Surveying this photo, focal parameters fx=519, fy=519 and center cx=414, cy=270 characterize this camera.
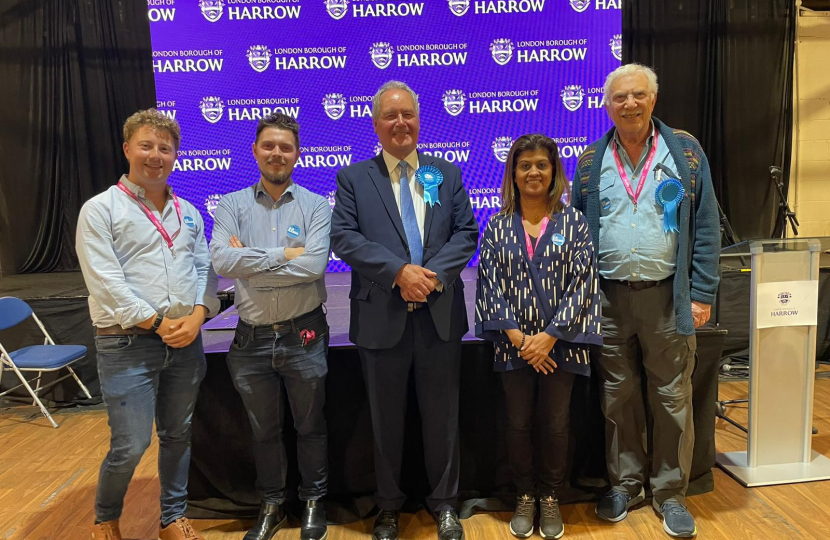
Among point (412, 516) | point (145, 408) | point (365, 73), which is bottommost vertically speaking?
point (412, 516)

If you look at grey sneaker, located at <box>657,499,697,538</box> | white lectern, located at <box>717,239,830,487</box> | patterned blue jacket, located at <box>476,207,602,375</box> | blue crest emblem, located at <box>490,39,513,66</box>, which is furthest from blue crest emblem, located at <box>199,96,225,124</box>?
grey sneaker, located at <box>657,499,697,538</box>

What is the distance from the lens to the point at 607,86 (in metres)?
2.14

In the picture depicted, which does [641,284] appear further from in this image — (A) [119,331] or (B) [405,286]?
(A) [119,331]

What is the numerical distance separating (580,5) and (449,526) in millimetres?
4679

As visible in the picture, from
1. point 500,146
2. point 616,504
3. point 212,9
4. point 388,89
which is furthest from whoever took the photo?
point 500,146

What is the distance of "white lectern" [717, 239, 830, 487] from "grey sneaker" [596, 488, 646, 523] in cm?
62

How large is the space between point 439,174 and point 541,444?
117 centimetres

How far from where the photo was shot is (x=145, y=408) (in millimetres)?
1803

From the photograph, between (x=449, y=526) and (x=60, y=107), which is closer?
(x=449, y=526)

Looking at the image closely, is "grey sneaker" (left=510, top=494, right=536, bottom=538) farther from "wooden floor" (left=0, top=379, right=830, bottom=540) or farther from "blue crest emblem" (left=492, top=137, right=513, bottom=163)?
"blue crest emblem" (left=492, top=137, right=513, bottom=163)

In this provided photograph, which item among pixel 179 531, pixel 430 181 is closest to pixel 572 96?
pixel 430 181

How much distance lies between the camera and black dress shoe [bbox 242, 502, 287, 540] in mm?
2098

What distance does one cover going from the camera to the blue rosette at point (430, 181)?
6.49ft

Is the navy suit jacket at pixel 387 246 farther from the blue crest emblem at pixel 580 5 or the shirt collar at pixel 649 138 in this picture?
the blue crest emblem at pixel 580 5
